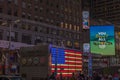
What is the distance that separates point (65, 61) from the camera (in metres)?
30.4

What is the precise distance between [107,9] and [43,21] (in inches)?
3545

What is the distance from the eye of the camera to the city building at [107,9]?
184250mm

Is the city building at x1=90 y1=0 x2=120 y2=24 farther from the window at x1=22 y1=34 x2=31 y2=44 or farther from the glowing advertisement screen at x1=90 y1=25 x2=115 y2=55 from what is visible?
the glowing advertisement screen at x1=90 y1=25 x2=115 y2=55

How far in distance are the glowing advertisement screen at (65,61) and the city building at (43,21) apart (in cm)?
4979

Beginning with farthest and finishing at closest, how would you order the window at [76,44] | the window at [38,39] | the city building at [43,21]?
1. the window at [76,44]
2. the window at [38,39]
3. the city building at [43,21]

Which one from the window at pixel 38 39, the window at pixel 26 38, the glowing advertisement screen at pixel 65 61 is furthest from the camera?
the window at pixel 38 39

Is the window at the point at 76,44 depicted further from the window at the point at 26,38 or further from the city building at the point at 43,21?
the window at the point at 26,38

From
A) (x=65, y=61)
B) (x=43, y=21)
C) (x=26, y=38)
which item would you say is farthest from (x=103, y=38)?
(x=43, y=21)

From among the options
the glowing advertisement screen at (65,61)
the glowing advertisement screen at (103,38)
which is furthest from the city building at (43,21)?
the glowing advertisement screen at (65,61)

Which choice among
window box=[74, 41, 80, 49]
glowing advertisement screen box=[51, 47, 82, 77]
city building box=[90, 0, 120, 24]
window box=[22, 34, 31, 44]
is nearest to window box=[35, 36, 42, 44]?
window box=[22, 34, 31, 44]

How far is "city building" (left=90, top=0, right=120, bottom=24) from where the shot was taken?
184m

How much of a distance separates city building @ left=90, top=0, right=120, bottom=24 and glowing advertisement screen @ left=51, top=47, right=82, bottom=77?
495ft

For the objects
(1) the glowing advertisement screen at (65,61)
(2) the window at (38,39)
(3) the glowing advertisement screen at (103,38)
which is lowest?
(1) the glowing advertisement screen at (65,61)

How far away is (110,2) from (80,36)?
60655mm
